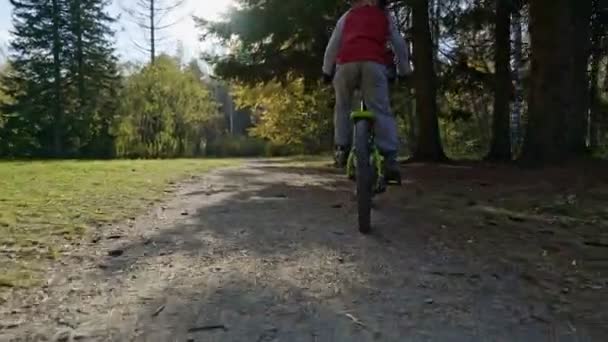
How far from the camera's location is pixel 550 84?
815 centimetres

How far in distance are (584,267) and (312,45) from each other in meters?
8.74

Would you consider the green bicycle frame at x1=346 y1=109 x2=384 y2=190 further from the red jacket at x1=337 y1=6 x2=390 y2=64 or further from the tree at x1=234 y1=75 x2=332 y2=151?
the tree at x1=234 y1=75 x2=332 y2=151

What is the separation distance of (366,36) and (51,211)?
324 cm

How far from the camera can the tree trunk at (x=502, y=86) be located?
11008 millimetres

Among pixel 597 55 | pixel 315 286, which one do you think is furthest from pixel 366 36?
pixel 597 55

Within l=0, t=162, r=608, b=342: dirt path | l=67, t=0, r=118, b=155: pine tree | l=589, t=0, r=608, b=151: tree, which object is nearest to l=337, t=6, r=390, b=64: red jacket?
l=0, t=162, r=608, b=342: dirt path

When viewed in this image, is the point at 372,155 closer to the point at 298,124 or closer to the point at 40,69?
the point at 298,124

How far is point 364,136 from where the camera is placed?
4113mm

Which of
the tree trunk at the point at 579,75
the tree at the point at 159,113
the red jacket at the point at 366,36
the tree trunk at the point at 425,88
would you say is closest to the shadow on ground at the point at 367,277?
the red jacket at the point at 366,36

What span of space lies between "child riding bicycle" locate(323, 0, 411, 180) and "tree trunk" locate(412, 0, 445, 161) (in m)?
6.34

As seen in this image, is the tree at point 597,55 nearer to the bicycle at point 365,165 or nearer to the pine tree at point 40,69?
the bicycle at point 365,165

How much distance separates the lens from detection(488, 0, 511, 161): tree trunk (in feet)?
36.1

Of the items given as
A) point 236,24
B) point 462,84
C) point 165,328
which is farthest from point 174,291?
point 462,84

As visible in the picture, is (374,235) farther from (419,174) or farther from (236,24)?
(236,24)
